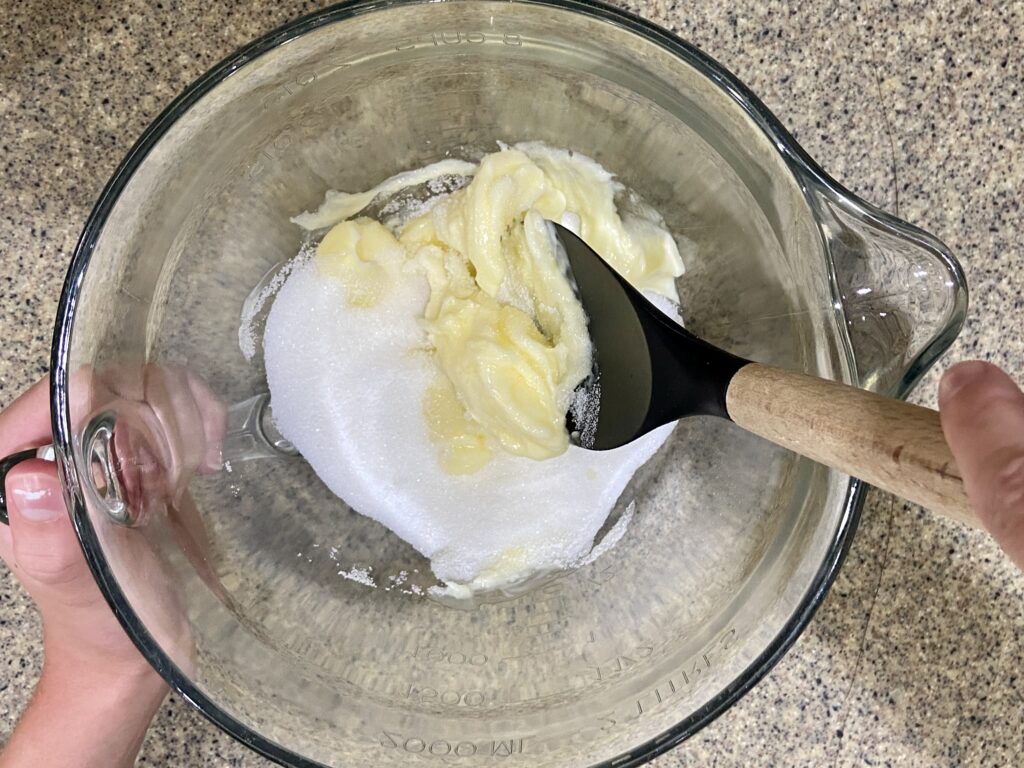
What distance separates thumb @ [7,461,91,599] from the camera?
71 cm

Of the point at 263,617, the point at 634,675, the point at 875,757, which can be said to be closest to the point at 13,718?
the point at 263,617

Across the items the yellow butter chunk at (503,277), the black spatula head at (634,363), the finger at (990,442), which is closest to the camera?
the finger at (990,442)

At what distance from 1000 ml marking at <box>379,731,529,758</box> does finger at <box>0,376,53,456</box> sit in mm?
444

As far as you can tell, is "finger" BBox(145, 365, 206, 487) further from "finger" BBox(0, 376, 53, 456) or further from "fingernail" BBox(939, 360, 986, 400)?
"fingernail" BBox(939, 360, 986, 400)

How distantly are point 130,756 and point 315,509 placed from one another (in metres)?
0.35

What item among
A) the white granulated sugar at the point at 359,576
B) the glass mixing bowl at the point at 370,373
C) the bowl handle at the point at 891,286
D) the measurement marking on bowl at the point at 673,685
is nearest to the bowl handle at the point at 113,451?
the glass mixing bowl at the point at 370,373

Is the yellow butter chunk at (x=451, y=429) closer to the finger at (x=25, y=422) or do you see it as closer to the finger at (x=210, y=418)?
the finger at (x=210, y=418)

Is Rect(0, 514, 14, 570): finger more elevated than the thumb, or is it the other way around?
the thumb

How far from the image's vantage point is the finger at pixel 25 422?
769mm

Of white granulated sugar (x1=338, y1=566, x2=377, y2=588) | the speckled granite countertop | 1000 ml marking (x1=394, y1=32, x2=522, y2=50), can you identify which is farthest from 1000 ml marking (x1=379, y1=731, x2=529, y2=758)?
1000 ml marking (x1=394, y1=32, x2=522, y2=50)

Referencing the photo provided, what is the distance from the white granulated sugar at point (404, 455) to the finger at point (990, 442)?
389 mm

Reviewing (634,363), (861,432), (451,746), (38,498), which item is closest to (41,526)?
(38,498)

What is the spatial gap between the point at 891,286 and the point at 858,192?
0.24 meters

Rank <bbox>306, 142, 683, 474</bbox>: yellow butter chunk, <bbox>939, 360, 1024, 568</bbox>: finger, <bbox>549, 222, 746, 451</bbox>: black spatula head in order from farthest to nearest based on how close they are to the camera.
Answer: <bbox>306, 142, 683, 474</bbox>: yellow butter chunk, <bbox>549, 222, 746, 451</bbox>: black spatula head, <bbox>939, 360, 1024, 568</bbox>: finger
